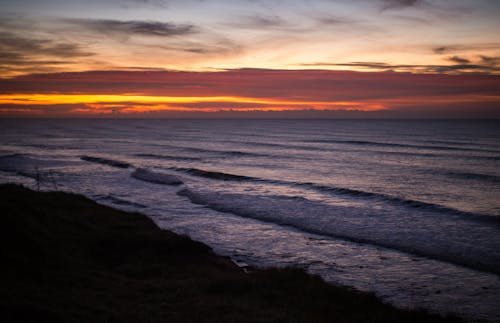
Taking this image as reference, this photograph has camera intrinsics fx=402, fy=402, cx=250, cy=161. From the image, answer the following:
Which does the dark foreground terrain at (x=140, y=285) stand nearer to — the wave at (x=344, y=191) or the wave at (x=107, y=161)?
the wave at (x=344, y=191)

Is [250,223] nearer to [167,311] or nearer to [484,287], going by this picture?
[484,287]

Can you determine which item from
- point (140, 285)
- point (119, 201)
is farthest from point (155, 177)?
point (140, 285)

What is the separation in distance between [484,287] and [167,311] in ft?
33.3

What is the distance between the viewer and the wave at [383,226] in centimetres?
1672

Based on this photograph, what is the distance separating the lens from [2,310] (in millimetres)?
7031

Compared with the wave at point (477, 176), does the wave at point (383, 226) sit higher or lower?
lower

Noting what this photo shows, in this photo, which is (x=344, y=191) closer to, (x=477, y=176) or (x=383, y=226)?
(x=383, y=226)

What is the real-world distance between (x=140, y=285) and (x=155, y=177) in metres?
27.8

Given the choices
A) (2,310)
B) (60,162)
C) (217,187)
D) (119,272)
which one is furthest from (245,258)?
(60,162)

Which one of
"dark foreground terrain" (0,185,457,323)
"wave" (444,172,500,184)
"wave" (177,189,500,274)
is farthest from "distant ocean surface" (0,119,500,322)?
"dark foreground terrain" (0,185,457,323)

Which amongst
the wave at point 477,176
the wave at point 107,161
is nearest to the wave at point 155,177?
the wave at point 107,161

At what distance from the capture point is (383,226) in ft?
68.4

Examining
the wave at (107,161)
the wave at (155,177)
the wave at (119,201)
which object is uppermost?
the wave at (107,161)

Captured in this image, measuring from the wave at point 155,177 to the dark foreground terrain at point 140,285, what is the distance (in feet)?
67.1
